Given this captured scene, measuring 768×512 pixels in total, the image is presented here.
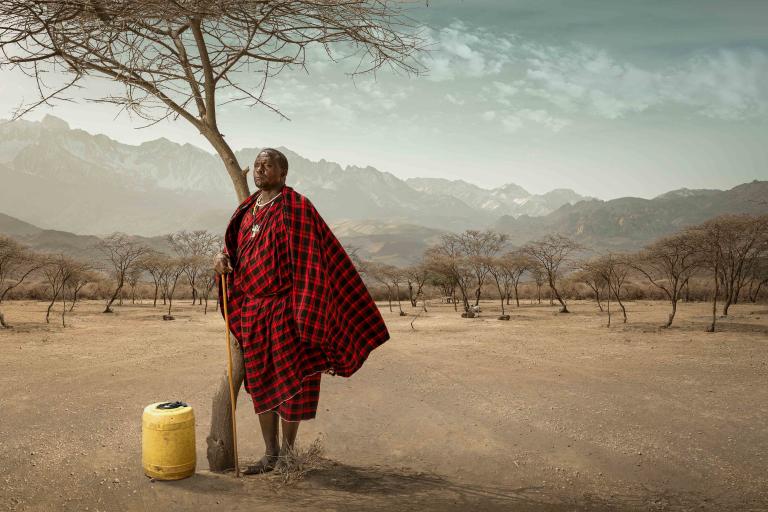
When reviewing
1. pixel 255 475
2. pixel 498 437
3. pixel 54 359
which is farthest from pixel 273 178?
pixel 54 359

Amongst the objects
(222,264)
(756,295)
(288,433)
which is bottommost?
(756,295)

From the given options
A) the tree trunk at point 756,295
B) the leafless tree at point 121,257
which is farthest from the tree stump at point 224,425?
the tree trunk at point 756,295

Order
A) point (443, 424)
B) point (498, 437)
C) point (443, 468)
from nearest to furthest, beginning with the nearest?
1. point (443, 468)
2. point (498, 437)
3. point (443, 424)

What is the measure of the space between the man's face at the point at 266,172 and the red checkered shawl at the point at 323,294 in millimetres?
113

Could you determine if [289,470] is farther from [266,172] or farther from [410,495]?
[266,172]

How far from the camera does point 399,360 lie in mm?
11508

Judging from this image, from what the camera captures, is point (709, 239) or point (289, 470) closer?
point (289, 470)

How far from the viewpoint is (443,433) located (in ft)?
18.1

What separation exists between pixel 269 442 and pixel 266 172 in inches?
81.0

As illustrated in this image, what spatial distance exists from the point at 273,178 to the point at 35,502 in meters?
2.85

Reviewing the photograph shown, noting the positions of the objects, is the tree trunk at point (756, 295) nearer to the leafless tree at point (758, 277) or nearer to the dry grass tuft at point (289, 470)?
the leafless tree at point (758, 277)

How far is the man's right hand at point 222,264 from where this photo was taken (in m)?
3.65

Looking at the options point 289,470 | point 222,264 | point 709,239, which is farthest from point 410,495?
point 709,239

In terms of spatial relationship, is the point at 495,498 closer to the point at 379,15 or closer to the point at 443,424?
the point at 443,424
